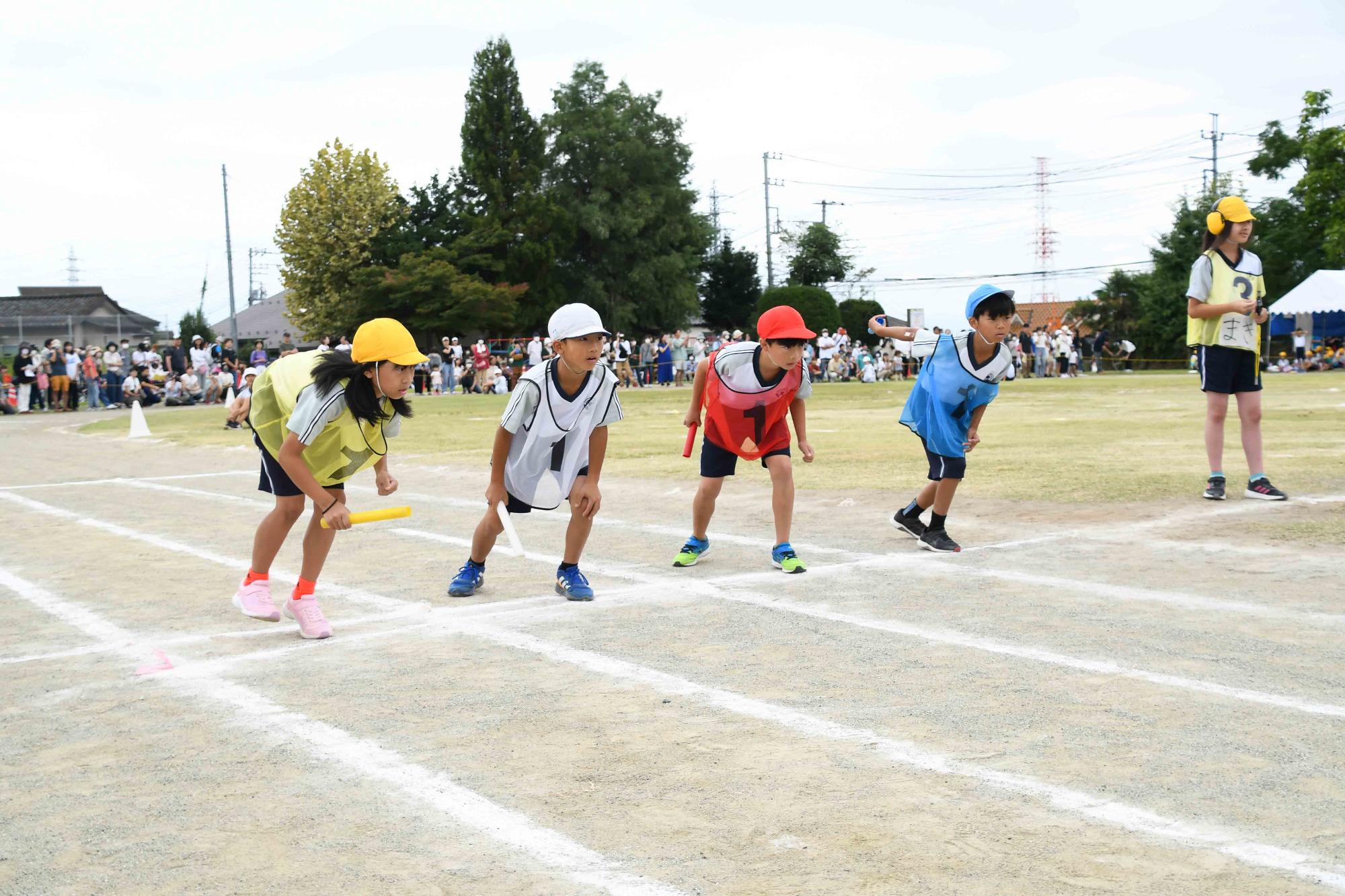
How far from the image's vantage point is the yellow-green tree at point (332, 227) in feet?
196

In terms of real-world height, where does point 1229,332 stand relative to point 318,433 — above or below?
above

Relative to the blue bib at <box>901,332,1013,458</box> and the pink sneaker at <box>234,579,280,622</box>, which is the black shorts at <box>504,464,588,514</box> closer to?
the pink sneaker at <box>234,579,280,622</box>

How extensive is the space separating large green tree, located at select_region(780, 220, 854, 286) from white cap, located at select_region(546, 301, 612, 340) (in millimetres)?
73365

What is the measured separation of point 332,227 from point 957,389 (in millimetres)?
55845

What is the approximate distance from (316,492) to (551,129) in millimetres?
65980

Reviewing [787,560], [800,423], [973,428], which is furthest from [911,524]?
[787,560]

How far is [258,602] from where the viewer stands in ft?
21.0

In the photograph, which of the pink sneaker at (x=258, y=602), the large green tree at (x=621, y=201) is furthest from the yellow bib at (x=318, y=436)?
the large green tree at (x=621, y=201)

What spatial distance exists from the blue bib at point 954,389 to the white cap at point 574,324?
277 cm

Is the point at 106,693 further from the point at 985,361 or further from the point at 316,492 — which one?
the point at 985,361

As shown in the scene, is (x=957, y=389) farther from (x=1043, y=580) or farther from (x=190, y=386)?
(x=190, y=386)

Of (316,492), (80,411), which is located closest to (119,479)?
(316,492)

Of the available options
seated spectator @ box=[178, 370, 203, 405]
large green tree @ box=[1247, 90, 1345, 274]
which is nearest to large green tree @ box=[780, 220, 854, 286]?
large green tree @ box=[1247, 90, 1345, 274]

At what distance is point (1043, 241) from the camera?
281ft
